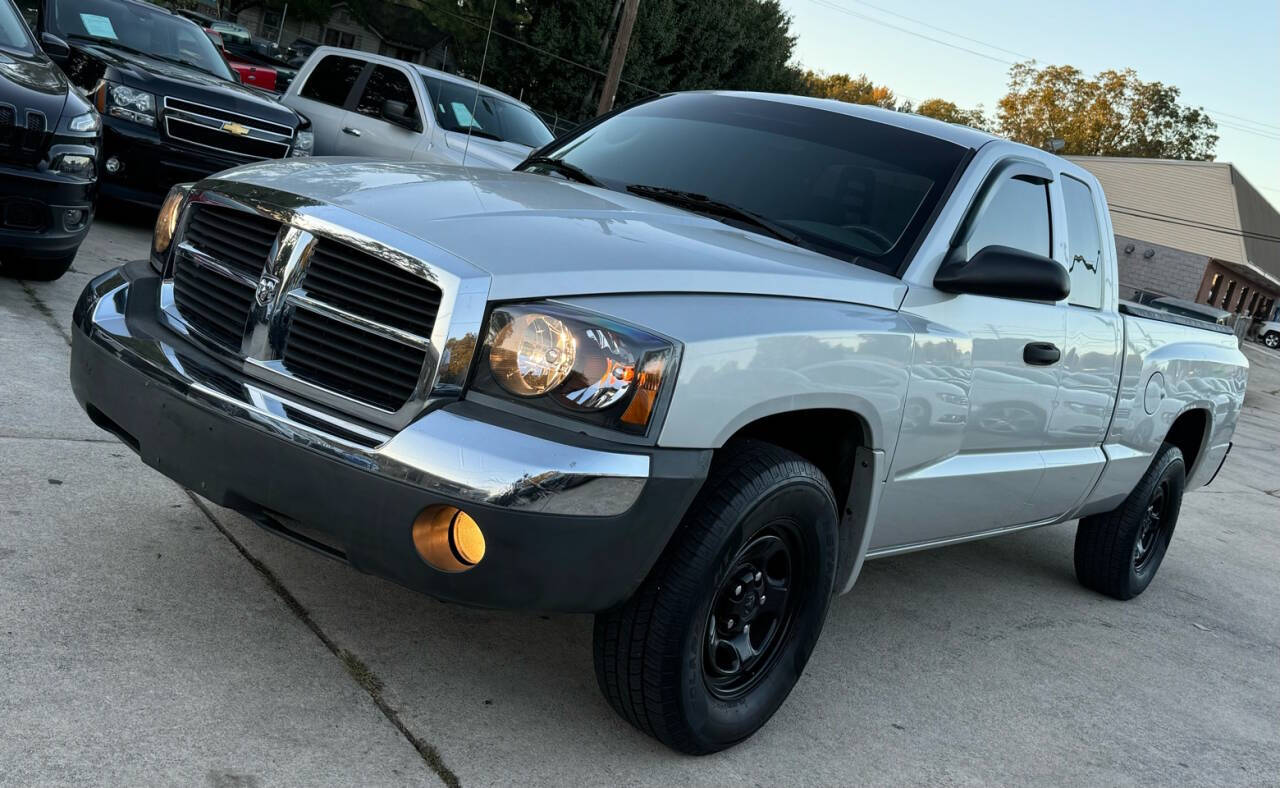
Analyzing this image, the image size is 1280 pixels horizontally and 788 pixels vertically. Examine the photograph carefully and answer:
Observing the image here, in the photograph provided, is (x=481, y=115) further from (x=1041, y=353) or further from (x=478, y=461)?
(x=478, y=461)

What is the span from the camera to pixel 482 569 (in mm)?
A: 2541

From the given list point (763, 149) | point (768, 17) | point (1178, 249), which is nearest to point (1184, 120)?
point (1178, 249)

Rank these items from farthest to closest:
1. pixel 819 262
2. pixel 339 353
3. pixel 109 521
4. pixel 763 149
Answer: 1. pixel 763 149
2. pixel 109 521
3. pixel 819 262
4. pixel 339 353

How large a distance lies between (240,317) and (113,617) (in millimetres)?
861

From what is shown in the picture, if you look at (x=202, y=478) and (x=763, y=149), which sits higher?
(x=763, y=149)

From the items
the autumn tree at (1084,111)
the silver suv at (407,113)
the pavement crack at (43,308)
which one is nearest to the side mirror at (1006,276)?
the pavement crack at (43,308)

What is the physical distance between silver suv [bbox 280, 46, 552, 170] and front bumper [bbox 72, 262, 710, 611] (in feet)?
24.4

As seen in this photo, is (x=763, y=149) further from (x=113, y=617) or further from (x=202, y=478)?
(x=113, y=617)

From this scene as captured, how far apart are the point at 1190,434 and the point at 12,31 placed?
6.50 metres

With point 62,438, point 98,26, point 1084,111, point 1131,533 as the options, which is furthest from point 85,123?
point 1084,111

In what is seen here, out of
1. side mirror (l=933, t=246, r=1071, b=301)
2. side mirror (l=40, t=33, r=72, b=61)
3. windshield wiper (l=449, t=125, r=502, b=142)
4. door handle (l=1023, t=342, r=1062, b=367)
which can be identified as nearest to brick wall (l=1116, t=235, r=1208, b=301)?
windshield wiper (l=449, t=125, r=502, b=142)

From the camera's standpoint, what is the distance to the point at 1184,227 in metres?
43.7

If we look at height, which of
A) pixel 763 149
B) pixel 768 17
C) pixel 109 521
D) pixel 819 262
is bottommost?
pixel 109 521

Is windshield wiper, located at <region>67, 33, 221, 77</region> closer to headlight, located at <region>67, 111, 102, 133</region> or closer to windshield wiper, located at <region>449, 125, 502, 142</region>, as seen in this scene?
windshield wiper, located at <region>449, 125, 502, 142</region>
